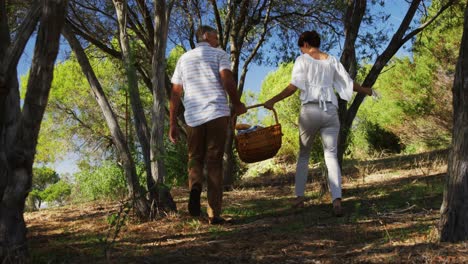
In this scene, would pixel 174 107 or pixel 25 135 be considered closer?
pixel 25 135

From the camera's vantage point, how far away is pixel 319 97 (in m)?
5.00

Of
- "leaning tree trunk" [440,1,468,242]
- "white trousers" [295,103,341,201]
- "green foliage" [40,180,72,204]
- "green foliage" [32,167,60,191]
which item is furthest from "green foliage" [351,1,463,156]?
Result: "green foliage" [32,167,60,191]

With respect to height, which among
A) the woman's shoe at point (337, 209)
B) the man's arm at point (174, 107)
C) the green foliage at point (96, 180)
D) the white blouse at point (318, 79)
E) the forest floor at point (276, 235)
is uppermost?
the white blouse at point (318, 79)

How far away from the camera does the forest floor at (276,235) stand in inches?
126

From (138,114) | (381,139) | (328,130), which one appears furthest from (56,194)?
(328,130)

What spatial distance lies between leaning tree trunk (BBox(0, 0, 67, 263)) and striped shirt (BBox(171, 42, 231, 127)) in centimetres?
171

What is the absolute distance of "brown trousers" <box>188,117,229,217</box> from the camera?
15.3ft

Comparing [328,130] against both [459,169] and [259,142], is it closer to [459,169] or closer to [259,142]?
[259,142]

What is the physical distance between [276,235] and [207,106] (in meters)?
1.37

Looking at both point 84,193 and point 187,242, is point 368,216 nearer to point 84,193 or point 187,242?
point 187,242

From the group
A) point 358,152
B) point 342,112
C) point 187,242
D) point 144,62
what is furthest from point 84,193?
point 187,242

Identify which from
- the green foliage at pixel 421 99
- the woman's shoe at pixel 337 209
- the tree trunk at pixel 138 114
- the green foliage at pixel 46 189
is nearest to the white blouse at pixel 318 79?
the woman's shoe at pixel 337 209

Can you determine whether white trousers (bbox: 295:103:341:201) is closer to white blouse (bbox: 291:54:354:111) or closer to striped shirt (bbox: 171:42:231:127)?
white blouse (bbox: 291:54:354:111)

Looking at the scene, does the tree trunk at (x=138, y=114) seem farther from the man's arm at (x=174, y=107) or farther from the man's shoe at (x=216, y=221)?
the man's shoe at (x=216, y=221)
